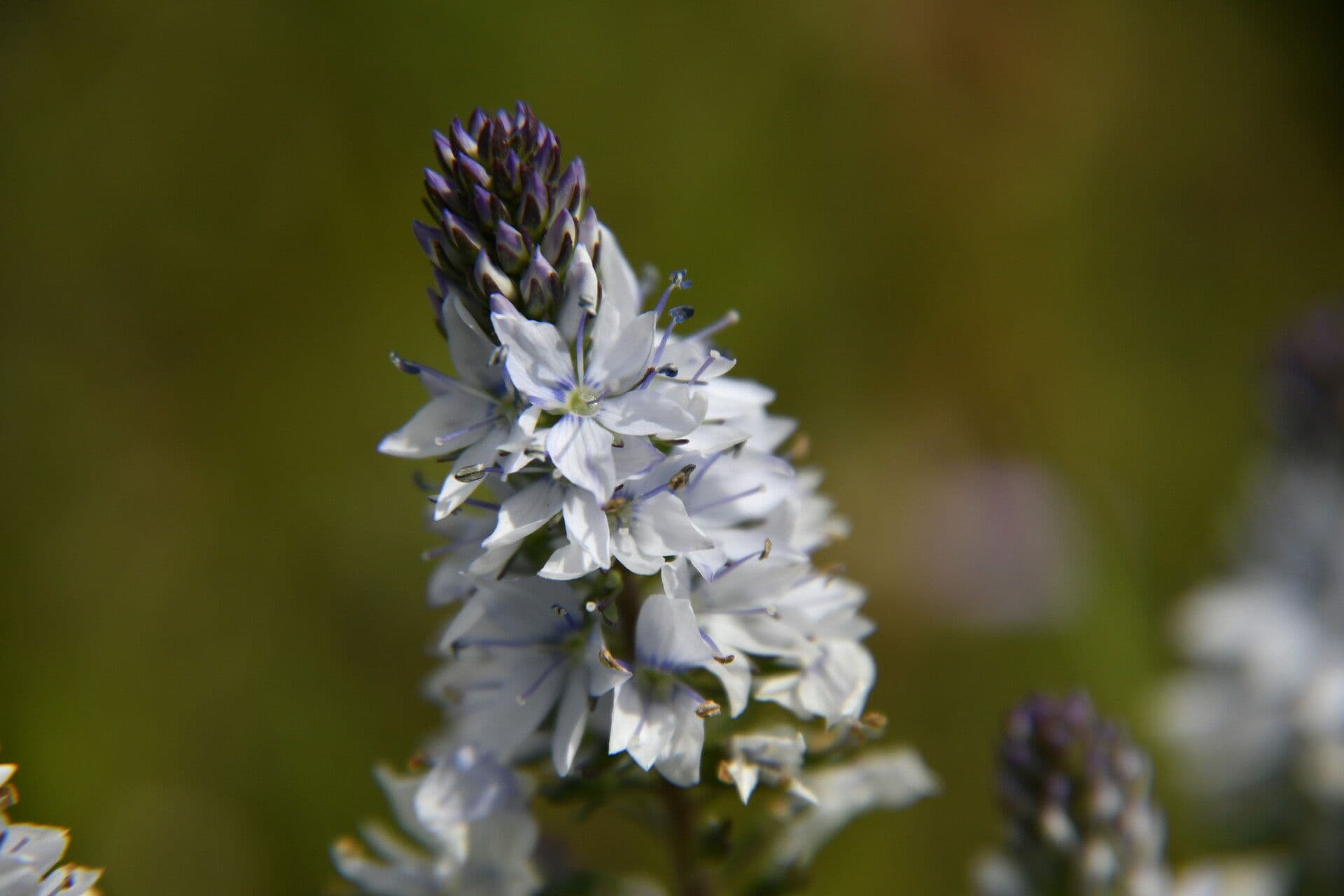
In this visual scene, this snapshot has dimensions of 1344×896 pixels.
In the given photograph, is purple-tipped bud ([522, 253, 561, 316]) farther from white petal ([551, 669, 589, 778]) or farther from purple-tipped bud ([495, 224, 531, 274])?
white petal ([551, 669, 589, 778])

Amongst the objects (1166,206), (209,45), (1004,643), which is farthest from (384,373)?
(1166,206)

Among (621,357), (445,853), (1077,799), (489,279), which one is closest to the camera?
(489,279)

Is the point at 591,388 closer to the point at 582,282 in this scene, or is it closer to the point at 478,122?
the point at 582,282

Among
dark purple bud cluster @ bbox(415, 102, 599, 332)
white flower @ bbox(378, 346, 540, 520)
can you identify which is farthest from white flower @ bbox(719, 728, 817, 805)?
dark purple bud cluster @ bbox(415, 102, 599, 332)

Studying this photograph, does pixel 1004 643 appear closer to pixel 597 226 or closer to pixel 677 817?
pixel 677 817

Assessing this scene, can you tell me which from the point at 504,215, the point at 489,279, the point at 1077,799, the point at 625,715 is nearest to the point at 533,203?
the point at 504,215

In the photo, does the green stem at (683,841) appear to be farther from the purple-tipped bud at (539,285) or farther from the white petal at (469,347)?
the purple-tipped bud at (539,285)
